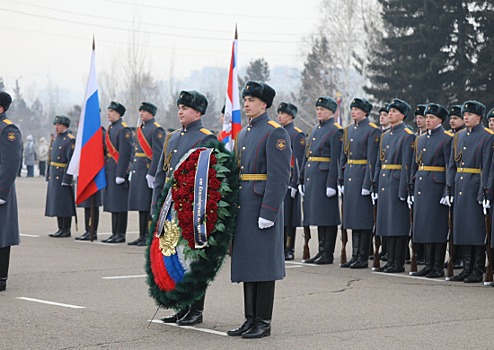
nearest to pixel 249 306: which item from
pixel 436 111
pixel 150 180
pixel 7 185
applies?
pixel 7 185

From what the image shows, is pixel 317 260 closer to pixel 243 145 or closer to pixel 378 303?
pixel 378 303

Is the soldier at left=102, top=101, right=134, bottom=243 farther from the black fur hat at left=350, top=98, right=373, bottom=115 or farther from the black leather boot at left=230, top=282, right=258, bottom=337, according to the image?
the black leather boot at left=230, top=282, right=258, bottom=337

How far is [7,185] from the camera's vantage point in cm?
996

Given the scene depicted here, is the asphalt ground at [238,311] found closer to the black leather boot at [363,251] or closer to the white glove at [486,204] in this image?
the black leather boot at [363,251]

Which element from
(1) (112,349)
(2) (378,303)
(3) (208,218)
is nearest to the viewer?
(1) (112,349)

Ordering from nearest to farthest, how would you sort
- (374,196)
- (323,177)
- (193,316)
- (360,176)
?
(193,316), (374,196), (360,176), (323,177)

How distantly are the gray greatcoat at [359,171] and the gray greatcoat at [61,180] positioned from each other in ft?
18.7

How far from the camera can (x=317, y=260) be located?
43.2 feet

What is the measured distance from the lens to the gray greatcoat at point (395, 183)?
1218 centimetres

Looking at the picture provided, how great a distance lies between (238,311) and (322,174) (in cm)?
460

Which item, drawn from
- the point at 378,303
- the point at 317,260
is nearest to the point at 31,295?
the point at 378,303

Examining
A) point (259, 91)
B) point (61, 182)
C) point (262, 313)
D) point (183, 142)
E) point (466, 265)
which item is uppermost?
point (259, 91)

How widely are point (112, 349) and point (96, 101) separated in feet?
31.3

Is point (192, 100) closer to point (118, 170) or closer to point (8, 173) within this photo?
point (8, 173)
